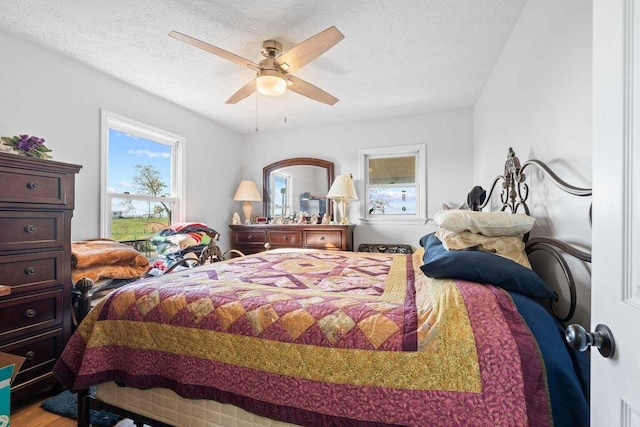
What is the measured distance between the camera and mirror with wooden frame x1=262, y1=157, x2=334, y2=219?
14.5 feet

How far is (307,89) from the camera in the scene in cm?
249

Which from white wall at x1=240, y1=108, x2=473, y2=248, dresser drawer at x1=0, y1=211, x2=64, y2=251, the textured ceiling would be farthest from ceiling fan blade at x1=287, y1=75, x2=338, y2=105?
dresser drawer at x1=0, y1=211, x2=64, y2=251

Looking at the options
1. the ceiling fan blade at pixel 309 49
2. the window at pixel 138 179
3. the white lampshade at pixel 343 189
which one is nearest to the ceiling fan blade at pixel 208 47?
the ceiling fan blade at pixel 309 49

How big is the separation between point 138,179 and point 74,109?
0.90 m

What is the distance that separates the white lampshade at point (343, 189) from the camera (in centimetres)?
394

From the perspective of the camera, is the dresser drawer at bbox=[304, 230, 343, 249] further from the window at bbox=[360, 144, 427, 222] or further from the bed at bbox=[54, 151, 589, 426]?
the bed at bbox=[54, 151, 589, 426]

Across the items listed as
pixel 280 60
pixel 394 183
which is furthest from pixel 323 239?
pixel 280 60

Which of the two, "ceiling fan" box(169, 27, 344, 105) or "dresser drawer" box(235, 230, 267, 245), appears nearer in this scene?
"ceiling fan" box(169, 27, 344, 105)

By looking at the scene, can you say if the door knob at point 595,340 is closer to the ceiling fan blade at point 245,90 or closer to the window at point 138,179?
the ceiling fan blade at point 245,90

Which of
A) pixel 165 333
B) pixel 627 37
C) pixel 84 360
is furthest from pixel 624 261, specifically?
pixel 84 360

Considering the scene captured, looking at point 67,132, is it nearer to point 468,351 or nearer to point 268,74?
point 268,74

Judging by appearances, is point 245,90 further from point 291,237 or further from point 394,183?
point 394,183

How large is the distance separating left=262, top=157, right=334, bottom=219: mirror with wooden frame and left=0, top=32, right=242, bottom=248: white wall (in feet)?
4.05

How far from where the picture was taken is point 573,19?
123cm
